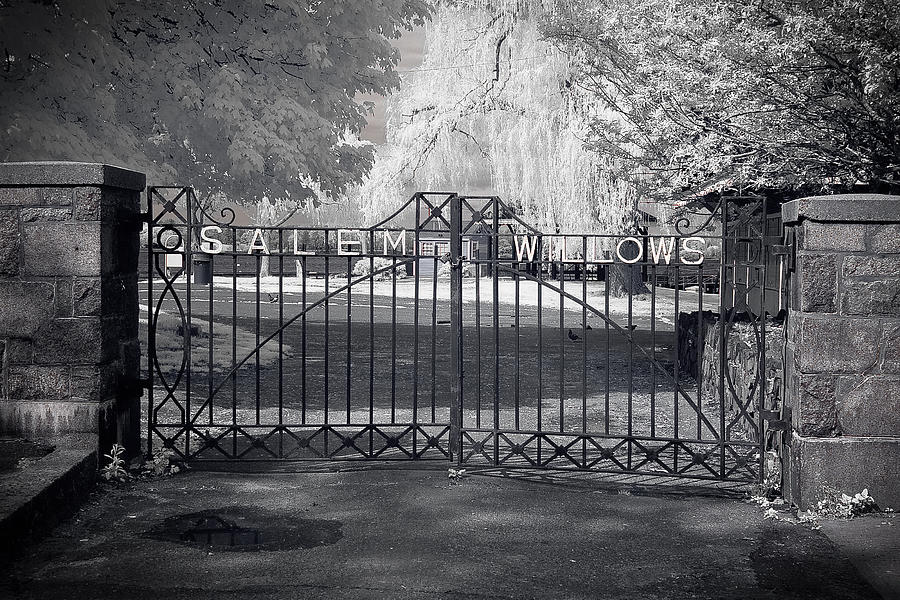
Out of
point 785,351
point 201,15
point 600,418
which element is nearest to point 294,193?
point 201,15

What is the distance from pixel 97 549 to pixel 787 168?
6467 mm

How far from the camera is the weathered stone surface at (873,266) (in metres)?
6.17

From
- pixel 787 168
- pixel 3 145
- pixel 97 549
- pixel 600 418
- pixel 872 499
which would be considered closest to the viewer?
pixel 97 549

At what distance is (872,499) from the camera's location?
614cm

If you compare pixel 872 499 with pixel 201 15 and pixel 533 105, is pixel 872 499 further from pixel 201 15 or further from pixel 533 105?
pixel 533 105

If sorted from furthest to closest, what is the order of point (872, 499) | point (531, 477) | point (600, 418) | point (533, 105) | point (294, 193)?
point (533, 105) < point (294, 193) < point (600, 418) < point (531, 477) < point (872, 499)

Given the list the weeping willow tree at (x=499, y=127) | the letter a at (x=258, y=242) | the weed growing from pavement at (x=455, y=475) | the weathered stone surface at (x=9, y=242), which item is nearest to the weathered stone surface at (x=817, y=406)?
the weed growing from pavement at (x=455, y=475)

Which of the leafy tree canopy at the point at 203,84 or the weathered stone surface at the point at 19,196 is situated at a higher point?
the leafy tree canopy at the point at 203,84

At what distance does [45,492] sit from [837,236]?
5.01 metres

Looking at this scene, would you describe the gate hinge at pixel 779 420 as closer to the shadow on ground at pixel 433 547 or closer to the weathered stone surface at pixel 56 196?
the shadow on ground at pixel 433 547

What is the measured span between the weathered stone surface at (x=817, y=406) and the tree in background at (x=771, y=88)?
2.58 m

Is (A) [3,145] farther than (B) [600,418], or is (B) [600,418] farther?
(A) [3,145]

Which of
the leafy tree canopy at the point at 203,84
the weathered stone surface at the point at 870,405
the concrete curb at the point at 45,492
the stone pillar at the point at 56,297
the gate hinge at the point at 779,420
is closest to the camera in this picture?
the concrete curb at the point at 45,492

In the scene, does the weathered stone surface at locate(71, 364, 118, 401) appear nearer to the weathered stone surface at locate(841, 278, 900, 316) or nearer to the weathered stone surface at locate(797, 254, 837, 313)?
the weathered stone surface at locate(797, 254, 837, 313)
